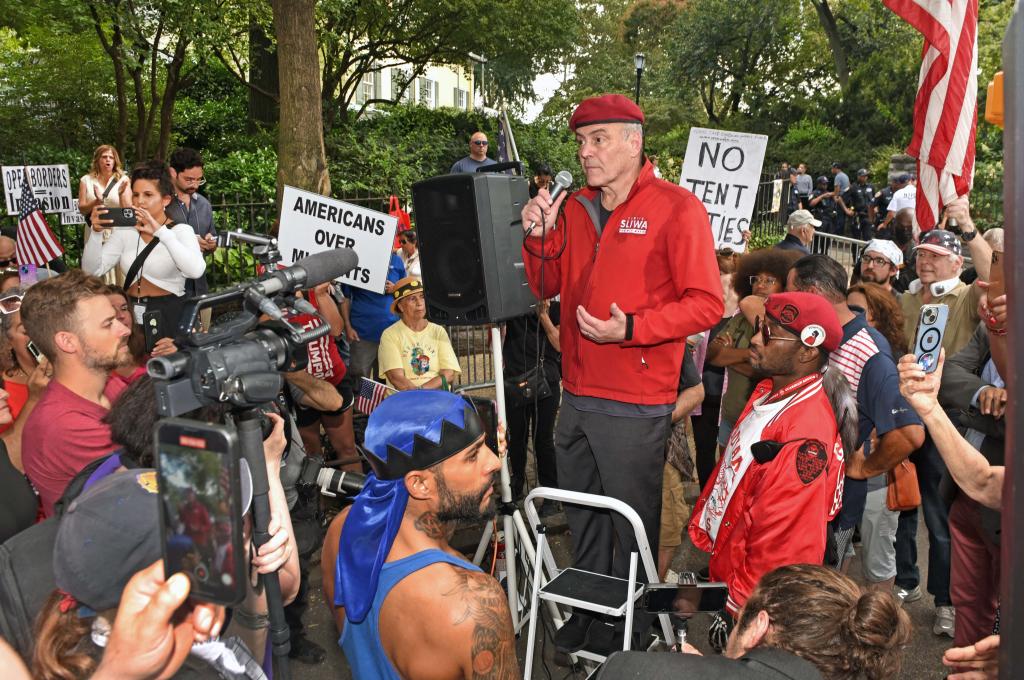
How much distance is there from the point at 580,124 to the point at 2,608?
9.50 feet

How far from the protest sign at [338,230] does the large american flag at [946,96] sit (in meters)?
3.65

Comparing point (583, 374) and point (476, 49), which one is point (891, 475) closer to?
point (583, 374)

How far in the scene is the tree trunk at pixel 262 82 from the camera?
1747 cm

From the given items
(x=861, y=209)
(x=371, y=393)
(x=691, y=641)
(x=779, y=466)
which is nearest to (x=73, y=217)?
(x=371, y=393)

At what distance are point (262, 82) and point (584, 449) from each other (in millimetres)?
16286

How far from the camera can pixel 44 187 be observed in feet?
28.3

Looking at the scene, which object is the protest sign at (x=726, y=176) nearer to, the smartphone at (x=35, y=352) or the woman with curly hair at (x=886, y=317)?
the woman with curly hair at (x=886, y=317)

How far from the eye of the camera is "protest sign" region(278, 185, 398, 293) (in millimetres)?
6254

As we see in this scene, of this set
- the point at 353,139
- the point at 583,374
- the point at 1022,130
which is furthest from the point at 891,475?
the point at 353,139

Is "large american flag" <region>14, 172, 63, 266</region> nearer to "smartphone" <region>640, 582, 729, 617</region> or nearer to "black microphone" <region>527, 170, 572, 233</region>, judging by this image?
"black microphone" <region>527, 170, 572, 233</region>

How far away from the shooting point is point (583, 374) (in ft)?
13.2

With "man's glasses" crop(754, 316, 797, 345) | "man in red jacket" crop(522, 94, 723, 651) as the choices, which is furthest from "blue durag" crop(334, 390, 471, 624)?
"man's glasses" crop(754, 316, 797, 345)

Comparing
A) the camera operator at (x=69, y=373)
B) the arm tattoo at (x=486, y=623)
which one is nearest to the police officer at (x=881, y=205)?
the camera operator at (x=69, y=373)

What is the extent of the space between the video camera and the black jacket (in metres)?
1.04
